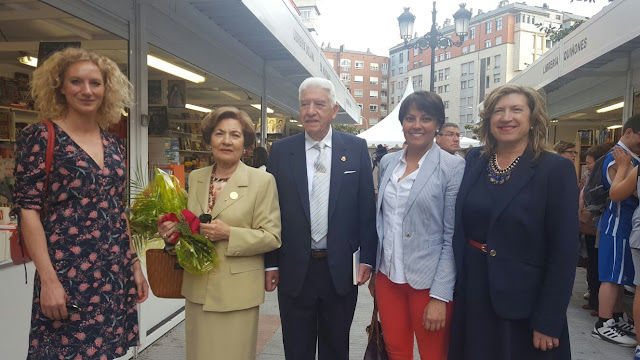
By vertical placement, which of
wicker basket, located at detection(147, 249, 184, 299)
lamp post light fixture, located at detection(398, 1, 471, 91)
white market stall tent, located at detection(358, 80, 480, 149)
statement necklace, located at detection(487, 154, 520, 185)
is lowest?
wicker basket, located at detection(147, 249, 184, 299)

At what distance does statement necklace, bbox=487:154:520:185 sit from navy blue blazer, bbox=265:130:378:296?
69cm

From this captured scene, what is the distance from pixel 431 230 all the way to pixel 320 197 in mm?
642

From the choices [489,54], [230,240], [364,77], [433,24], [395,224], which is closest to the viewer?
[230,240]

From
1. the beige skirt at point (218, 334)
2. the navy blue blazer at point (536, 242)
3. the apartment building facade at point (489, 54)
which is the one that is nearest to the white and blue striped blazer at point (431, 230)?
the navy blue blazer at point (536, 242)

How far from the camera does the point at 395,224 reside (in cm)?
241

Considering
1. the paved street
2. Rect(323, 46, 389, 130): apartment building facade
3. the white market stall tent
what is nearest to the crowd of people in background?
the paved street

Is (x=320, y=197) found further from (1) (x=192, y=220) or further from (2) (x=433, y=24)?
(2) (x=433, y=24)

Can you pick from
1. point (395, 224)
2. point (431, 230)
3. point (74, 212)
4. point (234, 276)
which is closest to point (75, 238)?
point (74, 212)

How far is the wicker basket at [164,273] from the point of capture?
223 centimetres

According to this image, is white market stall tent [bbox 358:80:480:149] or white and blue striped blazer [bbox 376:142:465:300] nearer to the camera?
white and blue striped blazer [bbox 376:142:465:300]

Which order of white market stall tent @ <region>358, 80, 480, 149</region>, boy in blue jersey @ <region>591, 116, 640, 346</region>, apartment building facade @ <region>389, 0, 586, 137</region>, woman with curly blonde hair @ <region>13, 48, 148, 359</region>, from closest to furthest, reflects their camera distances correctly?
woman with curly blonde hair @ <region>13, 48, 148, 359</region>
boy in blue jersey @ <region>591, 116, 640, 346</region>
white market stall tent @ <region>358, 80, 480, 149</region>
apartment building facade @ <region>389, 0, 586, 137</region>

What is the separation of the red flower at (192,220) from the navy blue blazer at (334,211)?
55 centimetres

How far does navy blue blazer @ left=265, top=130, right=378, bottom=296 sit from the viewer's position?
245 cm

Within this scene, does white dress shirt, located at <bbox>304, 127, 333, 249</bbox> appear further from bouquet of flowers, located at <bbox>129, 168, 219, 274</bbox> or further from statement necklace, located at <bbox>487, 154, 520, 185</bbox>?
statement necklace, located at <bbox>487, 154, 520, 185</bbox>
